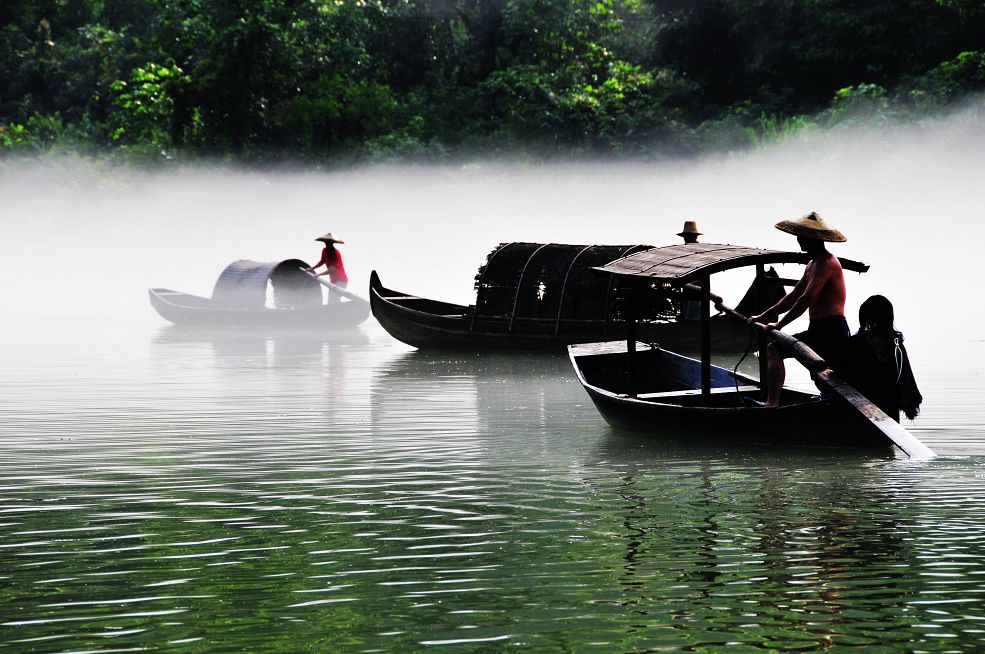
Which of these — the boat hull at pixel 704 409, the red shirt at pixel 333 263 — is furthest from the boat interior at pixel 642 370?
the red shirt at pixel 333 263

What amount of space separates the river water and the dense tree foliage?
13.2 metres

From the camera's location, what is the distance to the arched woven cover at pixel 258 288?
26.6 metres

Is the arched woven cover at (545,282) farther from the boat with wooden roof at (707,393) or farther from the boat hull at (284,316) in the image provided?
the boat hull at (284,316)

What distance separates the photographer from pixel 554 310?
20156mm

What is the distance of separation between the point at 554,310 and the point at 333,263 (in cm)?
638

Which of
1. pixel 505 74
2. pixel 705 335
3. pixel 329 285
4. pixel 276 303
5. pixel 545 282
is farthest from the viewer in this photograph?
pixel 505 74

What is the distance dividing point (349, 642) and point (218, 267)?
121 feet

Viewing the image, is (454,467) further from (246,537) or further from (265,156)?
(265,156)

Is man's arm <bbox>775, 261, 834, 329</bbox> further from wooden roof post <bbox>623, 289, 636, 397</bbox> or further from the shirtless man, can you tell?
wooden roof post <bbox>623, 289, 636, 397</bbox>

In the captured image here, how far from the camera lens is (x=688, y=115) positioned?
37.0 m

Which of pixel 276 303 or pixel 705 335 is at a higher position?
pixel 276 303

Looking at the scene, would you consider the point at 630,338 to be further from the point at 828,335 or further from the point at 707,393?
the point at 828,335

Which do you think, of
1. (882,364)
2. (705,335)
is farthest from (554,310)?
(882,364)

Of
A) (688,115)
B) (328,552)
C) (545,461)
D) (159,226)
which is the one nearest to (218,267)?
(159,226)
